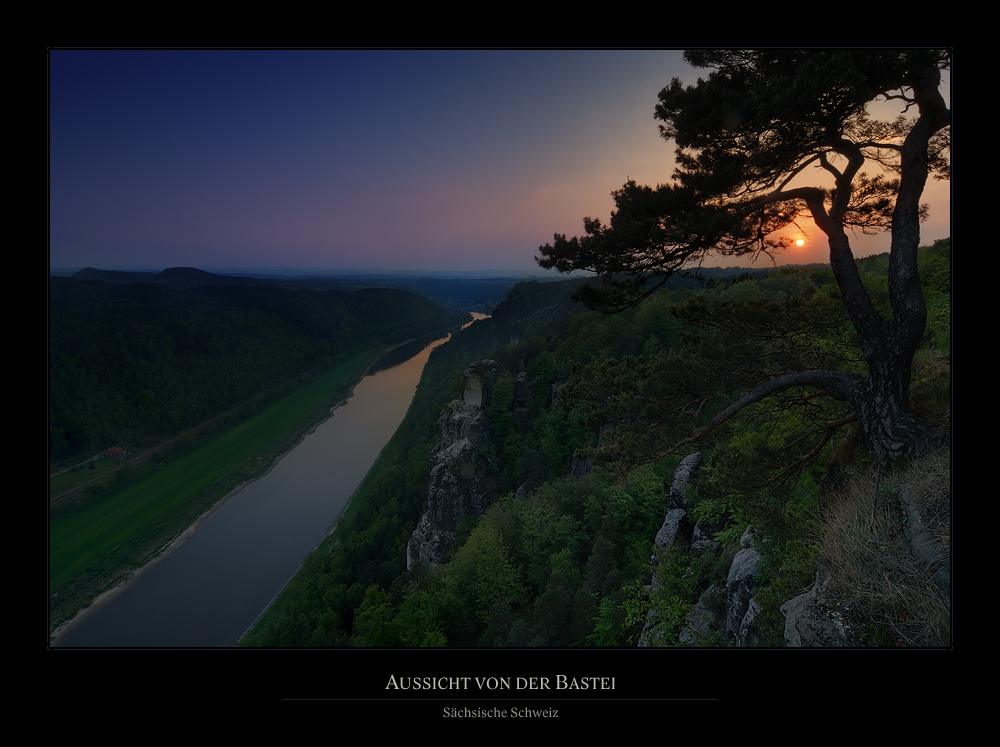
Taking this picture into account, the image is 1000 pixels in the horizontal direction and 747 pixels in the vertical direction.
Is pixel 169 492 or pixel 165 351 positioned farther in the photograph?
pixel 165 351

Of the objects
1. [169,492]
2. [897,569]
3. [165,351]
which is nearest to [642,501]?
[897,569]

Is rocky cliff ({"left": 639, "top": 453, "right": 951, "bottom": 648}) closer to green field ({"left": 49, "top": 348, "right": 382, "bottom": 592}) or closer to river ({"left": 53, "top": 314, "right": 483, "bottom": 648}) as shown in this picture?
green field ({"left": 49, "top": 348, "right": 382, "bottom": 592})

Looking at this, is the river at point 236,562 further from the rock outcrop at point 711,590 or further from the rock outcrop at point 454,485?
the rock outcrop at point 711,590

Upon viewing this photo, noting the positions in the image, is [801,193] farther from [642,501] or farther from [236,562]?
[236,562]

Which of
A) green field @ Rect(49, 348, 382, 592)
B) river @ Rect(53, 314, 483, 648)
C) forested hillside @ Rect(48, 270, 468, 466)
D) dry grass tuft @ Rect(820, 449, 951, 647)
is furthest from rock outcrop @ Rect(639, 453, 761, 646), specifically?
river @ Rect(53, 314, 483, 648)

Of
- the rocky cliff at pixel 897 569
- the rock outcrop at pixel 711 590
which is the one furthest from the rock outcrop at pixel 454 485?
the rocky cliff at pixel 897 569

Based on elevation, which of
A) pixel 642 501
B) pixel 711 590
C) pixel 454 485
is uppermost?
pixel 711 590
